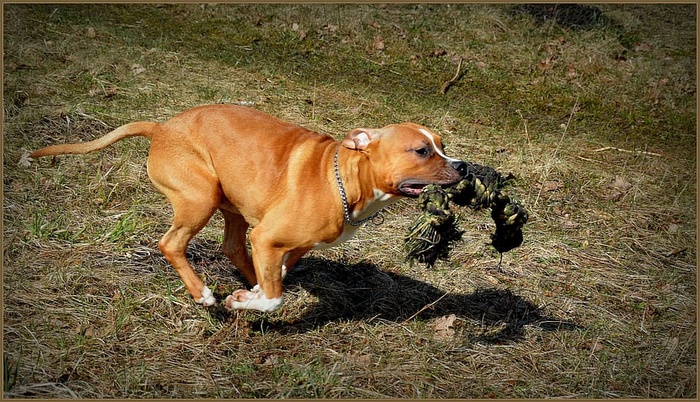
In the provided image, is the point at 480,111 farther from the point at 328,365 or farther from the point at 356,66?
the point at 328,365

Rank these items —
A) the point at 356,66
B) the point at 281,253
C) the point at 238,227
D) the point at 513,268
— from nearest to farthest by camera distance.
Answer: the point at 281,253 → the point at 238,227 → the point at 513,268 → the point at 356,66

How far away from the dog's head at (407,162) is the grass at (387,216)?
1.09 m

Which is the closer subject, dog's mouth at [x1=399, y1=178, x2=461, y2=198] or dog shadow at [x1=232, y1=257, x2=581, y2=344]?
dog's mouth at [x1=399, y1=178, x2=461, y2=198]

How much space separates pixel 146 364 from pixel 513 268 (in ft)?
10.8

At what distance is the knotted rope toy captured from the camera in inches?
185

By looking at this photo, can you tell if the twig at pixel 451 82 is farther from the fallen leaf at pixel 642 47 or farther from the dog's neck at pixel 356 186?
the dog's neck at pixel 356 186

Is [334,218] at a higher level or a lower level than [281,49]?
higher

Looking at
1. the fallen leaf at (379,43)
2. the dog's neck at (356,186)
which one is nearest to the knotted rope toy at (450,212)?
the dog's neck at (356,186)

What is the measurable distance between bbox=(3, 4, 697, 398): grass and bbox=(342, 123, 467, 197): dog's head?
1.09 meters

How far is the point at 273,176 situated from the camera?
5102mm

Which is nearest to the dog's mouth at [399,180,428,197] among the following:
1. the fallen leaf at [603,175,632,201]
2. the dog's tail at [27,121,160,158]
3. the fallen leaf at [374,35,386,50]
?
the dog's tail at [27,121,160,158]

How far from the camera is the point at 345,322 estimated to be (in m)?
5.52

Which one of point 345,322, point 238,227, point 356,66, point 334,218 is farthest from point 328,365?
point 356,66

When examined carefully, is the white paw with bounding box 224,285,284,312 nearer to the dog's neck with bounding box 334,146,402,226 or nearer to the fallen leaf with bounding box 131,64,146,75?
the dog's neck with bounding box 334,146,402,226
